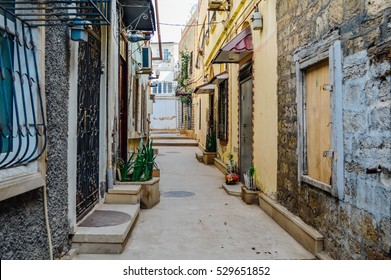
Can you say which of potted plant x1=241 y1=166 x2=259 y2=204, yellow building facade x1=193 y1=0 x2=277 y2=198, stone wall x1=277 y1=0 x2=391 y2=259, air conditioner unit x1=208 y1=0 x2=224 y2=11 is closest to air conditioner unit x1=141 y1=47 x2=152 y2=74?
yellow building facade x1=193 y1=0 x2=277 y2=198

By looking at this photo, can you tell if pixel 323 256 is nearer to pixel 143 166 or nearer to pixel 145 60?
pixel 143 166

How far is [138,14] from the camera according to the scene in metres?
7.23

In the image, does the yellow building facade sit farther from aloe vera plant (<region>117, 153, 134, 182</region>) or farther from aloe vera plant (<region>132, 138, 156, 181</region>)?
aloe vera plant (<region>117, 153, 134, 182</region>)

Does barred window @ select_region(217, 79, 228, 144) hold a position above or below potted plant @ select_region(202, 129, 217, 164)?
above

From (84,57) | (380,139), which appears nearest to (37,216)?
(84,57)

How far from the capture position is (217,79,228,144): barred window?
973cm

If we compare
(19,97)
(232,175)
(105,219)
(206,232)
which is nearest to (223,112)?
(232,175)

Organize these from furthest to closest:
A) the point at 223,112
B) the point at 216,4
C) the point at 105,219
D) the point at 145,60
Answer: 1. the point at 223,112
2. the point at 145,60
3. the point at 216,4
4. the point at 105,219

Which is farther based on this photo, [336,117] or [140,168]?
[140,168]

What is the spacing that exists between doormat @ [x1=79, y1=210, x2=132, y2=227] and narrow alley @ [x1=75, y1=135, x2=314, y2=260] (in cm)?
25

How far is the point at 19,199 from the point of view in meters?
2.59

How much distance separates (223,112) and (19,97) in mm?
8090

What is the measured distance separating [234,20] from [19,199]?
7266mm

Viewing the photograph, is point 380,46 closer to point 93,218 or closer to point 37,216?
point 37,216
